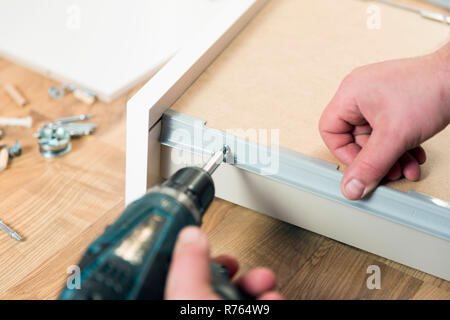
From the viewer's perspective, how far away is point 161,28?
101 centimetres

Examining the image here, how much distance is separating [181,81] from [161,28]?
494 millimetres

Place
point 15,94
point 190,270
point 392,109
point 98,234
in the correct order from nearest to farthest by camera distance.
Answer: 1. point 190,270
2. point 392,109
3. point 98,234
4. point 15,94

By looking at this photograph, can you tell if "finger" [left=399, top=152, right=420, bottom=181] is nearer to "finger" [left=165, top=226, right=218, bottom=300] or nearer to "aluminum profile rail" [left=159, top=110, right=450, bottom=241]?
"aluminum profile rail" [left=159, top=110, right=450, bottom=241]

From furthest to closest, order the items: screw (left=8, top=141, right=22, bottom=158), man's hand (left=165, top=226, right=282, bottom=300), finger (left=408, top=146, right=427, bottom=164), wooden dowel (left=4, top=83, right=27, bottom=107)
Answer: wooden dowel (left=4, top=83, right=27, bottom=107) → screw (left=8, top=141, right=22, bottom=158) → finger (left=408, top=146, right=427, bottom=164) → man's hand (left=165, top=226, right=282, bottom=300)

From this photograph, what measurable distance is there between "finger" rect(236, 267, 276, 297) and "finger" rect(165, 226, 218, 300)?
6cm

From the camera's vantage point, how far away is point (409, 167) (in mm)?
510

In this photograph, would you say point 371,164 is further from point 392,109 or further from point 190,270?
point 190,270

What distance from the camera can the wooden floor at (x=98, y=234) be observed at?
0.54 meters

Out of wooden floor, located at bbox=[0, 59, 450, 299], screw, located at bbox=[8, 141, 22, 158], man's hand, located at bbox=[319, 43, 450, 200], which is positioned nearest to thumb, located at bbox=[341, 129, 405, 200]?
man's hand, located at bbox=[319, 43, 450, 200]

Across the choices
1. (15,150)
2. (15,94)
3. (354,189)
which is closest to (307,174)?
(354,189)

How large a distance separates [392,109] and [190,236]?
0.76 feet

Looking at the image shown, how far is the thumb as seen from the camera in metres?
0.46

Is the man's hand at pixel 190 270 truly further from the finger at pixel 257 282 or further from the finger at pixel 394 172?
the finger at pixel 394 172

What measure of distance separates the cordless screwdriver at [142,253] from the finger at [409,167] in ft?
0.71
